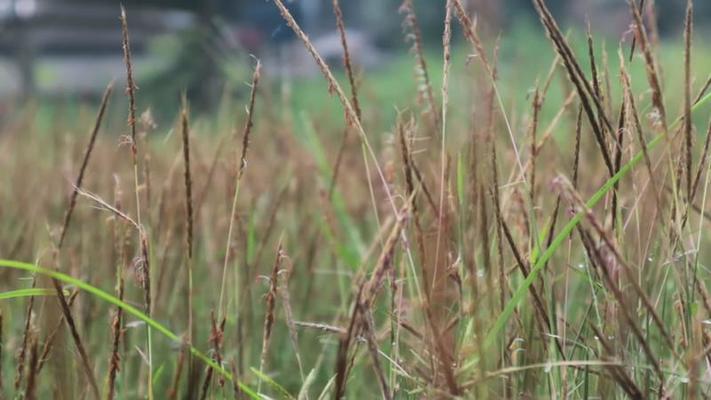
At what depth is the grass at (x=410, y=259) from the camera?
0.52 meters

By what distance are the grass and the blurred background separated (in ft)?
0.42

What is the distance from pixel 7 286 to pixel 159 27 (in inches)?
327

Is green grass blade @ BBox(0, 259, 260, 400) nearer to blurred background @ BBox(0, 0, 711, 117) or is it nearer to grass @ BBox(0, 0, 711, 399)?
grass @ BBox(0, 0, 711, 399)

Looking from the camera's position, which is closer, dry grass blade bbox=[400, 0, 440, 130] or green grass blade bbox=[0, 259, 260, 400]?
green grass blade bbox=[0, 259, 260, 400]

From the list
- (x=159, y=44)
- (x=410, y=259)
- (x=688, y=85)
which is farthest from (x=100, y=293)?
(x=159, y=44)

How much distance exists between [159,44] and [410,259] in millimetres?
5817

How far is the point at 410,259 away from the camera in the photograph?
0.60 meters

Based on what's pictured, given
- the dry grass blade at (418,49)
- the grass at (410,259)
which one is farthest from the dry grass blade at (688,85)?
the dry grass blade at (418,49)

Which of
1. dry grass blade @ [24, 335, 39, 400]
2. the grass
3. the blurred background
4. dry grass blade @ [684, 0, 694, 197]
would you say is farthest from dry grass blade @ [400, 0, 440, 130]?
dry grass blade @ [24, 335, 39, 400]

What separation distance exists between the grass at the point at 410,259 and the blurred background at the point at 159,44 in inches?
5.0

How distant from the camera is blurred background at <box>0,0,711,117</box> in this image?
12.8 feet

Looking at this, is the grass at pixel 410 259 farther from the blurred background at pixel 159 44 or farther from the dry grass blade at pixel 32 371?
the blurred background at pixel 159 44

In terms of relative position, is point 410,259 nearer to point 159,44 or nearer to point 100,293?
point 100,293

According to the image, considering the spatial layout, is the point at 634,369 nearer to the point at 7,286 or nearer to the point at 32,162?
the point at 7,286
